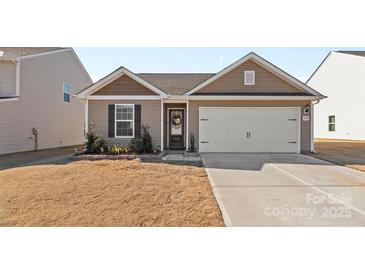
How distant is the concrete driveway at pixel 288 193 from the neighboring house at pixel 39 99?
1073cm

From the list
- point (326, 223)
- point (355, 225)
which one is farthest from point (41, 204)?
point (355, 225)

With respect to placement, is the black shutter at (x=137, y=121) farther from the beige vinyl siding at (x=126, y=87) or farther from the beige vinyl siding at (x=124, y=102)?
the beige vinyl siding at (x=126, y=87)

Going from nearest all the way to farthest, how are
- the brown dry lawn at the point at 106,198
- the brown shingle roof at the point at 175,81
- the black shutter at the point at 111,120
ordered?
the brown dry lawn at the point at 106,198
the black shutter at the point at 111,120
the brown shingle roof at the point at 175,81

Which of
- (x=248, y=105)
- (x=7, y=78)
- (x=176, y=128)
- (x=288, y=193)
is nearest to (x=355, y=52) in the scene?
(x=248, y=105)

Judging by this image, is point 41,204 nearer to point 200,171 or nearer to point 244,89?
point 200,171

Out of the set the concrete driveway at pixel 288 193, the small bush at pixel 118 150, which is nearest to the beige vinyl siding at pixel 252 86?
the concrete driveway at pixel 288 193

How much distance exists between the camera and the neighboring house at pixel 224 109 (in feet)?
38.2

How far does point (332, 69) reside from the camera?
73.4 ft

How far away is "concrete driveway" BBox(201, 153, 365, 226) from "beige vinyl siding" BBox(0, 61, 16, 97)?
11.5m

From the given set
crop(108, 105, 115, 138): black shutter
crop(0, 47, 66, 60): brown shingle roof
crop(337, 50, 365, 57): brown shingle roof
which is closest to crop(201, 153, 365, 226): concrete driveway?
crop(108, 105, 115, 138): black shutter

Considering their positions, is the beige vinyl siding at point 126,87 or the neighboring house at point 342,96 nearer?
the beige vinyl siding at point 126,87

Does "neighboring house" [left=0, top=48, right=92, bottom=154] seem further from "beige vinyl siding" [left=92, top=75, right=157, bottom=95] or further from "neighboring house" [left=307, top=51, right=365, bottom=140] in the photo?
"neighboring house" [left=307, top=51, right=365, bottom=140]

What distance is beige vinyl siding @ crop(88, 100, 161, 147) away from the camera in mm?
11641
